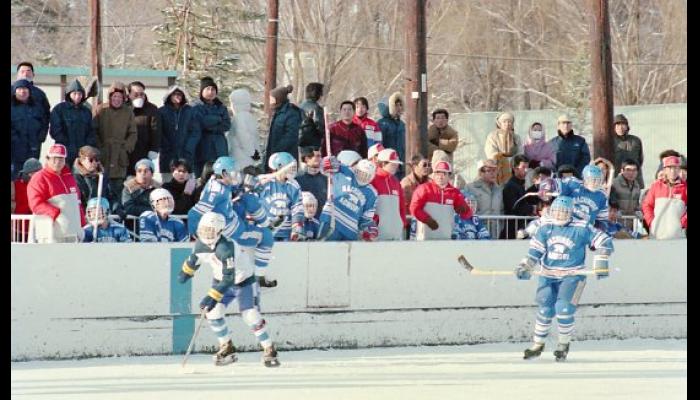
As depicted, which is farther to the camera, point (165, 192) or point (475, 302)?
point (475, 302)

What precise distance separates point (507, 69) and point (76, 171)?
45397 mm

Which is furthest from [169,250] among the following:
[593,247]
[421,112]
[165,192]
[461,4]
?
[461,4]

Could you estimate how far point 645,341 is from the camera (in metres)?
15.6

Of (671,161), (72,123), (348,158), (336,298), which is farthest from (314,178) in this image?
(671,161)

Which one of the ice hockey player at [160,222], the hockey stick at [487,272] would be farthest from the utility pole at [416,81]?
the ice hockey player at [160,222]

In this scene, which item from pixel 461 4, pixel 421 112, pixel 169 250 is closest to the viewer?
pixel 169 250

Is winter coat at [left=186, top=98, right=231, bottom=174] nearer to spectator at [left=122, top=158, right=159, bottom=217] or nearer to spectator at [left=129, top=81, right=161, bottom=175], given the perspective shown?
spectator at [left=129, top=81, right=161, bottom=175]

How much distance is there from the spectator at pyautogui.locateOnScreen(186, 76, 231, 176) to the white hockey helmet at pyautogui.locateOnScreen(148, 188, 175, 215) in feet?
6.58

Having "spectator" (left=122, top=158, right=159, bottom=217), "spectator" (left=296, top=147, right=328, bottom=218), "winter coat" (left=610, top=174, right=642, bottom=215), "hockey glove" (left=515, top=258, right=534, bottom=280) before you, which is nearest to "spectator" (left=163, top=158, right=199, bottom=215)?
"spectator" (left=122, top=158, right=159, bottom=217)

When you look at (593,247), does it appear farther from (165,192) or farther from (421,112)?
(421,112)

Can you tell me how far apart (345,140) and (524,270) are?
130 inches

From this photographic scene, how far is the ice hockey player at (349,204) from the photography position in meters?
15.1

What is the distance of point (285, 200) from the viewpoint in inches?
591

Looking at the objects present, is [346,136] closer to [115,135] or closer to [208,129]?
[208,129]
